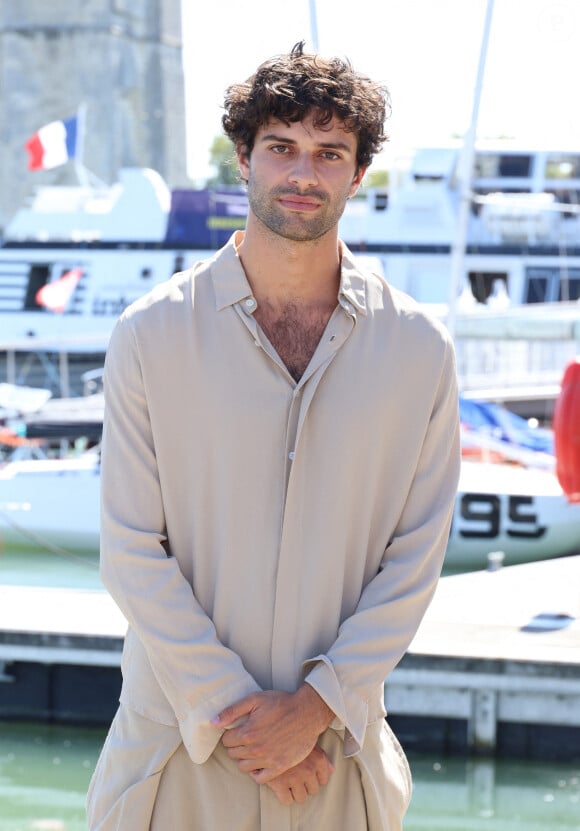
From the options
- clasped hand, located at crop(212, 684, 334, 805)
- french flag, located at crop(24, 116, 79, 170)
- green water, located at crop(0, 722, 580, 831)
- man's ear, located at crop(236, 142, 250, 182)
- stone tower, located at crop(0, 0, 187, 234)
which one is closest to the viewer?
clasped hand, located at crop(212, 684, 334, 805)

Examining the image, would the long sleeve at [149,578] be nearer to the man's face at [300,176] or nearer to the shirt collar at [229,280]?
the shirt collar at [229,280]

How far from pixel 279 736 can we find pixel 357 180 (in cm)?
91

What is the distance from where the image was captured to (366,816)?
81.5 inches

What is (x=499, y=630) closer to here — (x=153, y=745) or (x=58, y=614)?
(x=58, y=614)

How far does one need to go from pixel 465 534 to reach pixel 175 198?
18543mm

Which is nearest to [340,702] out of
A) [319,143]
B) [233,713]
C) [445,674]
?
[233,713]

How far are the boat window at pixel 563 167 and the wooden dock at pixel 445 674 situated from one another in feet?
78.6

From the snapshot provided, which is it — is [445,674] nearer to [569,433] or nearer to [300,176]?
[569,433]

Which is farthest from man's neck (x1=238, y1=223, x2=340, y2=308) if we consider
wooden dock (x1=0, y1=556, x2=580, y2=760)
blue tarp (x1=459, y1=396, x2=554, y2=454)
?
blue tarp (x1=459, y1=396, x2=554, y2=454)

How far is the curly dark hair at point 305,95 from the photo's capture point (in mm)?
2053

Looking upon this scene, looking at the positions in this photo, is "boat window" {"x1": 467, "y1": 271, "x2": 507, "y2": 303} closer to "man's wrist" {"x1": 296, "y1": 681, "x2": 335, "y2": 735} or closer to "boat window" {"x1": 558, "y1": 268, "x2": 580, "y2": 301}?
"boat window" {"x1": 558, "y1": 268, "x2": 580, "y2": 301}

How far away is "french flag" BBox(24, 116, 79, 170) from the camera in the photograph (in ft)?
67.9

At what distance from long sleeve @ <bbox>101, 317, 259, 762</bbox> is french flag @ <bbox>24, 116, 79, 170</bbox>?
19163 mm

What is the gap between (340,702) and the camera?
199cm
